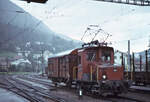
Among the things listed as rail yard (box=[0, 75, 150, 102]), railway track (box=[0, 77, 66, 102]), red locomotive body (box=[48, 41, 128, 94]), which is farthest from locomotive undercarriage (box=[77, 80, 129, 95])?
railway track (box=[0, 77, 66, 102])

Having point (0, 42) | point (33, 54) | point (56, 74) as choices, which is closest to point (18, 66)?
point (33, 54)

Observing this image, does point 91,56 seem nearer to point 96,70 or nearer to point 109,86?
point 96,70

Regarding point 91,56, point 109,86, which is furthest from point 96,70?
point 109,86

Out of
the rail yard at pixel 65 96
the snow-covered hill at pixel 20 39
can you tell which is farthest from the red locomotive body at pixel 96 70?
A: the snow-covered hill at pixel 20 39

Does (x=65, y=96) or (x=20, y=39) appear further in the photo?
(x=20, y=39)

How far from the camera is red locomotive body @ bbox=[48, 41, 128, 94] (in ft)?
44.8

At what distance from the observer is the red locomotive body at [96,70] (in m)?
13.6

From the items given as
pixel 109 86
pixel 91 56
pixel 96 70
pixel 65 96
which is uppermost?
pixel 91 56

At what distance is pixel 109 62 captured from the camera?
15.0 meters

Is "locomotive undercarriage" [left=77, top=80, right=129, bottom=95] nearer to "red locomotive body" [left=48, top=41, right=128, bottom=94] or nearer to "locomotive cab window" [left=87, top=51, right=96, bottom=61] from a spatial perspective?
"red locomotive body" [left=48, top=41, right=128, bottom=94]

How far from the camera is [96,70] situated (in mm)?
14156

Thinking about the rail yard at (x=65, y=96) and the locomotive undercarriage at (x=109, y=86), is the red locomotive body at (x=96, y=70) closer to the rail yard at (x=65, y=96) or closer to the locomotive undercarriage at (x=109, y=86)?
the locomotive undercarriage at (x=109, y=86)

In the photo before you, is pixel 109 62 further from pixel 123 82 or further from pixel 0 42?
pixel 0 42

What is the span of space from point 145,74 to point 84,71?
6.55 meters
